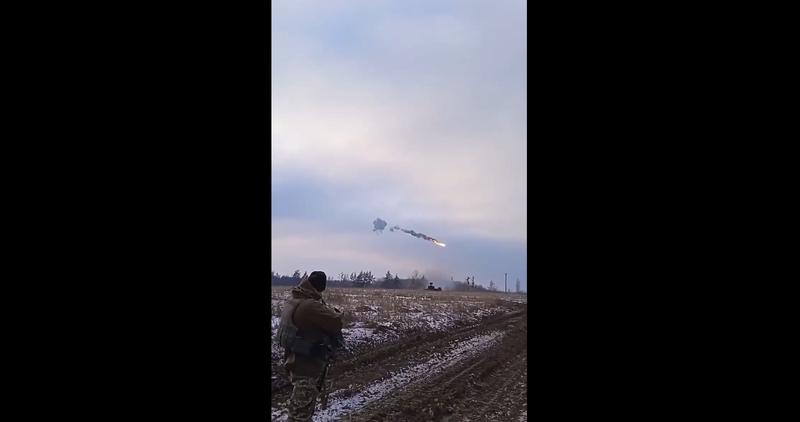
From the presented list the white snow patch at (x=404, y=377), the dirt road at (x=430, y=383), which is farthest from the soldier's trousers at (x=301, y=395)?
the white snow patch at (x=404, y=377)

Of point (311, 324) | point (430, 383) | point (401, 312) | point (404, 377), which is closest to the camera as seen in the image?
point (311, 324)

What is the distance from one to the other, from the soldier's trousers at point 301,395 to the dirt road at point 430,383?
1.30 metres

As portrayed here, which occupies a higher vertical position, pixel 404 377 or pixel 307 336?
pixel 307 336

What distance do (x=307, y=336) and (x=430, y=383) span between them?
4303 mm

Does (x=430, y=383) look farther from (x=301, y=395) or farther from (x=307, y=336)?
(x=307, y=336)

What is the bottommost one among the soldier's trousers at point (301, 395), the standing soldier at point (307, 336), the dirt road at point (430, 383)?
the dirt road at point (430, 383)

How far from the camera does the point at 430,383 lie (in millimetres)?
6785

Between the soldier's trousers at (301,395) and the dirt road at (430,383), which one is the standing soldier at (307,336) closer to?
the soldier's trousers at (301,395)

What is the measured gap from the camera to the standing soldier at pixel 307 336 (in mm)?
2828

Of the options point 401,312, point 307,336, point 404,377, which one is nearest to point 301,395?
point 307,336
